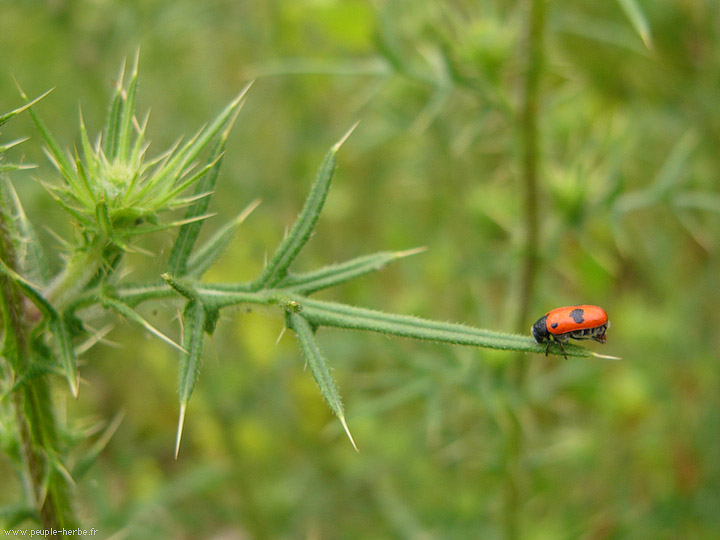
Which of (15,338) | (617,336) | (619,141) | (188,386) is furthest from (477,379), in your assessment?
(617,336)

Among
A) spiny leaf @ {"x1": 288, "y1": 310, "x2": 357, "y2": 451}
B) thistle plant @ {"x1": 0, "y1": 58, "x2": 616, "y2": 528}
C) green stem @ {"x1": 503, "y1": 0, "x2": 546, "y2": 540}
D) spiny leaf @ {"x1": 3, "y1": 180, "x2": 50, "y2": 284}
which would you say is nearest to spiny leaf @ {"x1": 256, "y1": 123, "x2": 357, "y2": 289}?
thistle plant @ {"x1": 0, "y1": 58, "x2": 616, "y2": 528}

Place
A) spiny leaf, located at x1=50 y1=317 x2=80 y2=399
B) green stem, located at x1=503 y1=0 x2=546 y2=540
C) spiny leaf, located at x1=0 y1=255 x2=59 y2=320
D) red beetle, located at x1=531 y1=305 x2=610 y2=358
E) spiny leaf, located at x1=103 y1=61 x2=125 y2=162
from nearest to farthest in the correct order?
spiny leaf, located at x1=0 y1=255 x2=59 y2=320, spiny leaf, located at x1=50 y1=317 x2=80 y2=399, spiny leaf, located at x1=103 y1=61 x2=125 y2=162, red beetle, located at x1=531 y1=305 x2=610 y2=358, green stem, located at x1=503 y1=0 x2=546 y2=540

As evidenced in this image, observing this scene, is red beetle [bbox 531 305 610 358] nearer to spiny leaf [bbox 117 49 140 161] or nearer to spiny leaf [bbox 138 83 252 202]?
spiny leaf [bbox 138 83 252 202]

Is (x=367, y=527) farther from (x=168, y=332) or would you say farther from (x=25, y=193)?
(x=25, y=193)

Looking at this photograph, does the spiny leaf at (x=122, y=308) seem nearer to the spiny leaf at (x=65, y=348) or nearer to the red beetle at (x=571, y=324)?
the spiny leaf at (x=65, y=348)

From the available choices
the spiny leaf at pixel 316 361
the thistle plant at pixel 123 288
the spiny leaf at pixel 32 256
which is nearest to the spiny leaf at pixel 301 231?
the thistle plant at pixel 123 288

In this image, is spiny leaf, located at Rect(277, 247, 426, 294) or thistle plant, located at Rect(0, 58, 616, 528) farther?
spiny leaf, located at Rect(277, 247, 426, 294)
